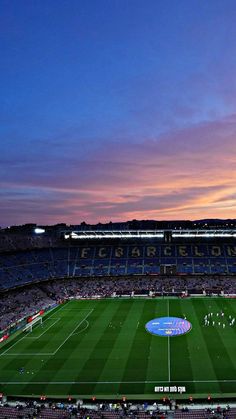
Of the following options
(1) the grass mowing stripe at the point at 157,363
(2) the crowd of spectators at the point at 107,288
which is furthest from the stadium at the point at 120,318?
(2) the crowd of spectators at the point at 107,288

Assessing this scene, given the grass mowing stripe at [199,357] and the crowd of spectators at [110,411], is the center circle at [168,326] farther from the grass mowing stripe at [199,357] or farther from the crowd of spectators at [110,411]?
the crowd of spectators at [110,411]

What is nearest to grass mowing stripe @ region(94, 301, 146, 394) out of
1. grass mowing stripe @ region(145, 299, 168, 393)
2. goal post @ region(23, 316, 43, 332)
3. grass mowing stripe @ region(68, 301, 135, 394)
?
grass mowing stripe @ region(68, 301, 135, 394)

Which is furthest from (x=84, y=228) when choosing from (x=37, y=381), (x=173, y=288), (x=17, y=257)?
(x=37, y=381)

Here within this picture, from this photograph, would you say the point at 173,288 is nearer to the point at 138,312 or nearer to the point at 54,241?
the point at 138,312

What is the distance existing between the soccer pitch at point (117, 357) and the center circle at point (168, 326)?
1.05 meters

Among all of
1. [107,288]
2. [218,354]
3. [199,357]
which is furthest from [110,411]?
[107,288]

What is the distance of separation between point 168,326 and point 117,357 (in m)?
12.8

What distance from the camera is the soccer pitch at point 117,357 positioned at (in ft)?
116

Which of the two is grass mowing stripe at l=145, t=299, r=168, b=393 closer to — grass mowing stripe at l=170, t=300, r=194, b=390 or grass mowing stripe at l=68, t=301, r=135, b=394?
grass mowing stripe at l=170, t=300, r=194, b=390

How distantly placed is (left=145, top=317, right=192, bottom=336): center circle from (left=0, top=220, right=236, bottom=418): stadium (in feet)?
0.51

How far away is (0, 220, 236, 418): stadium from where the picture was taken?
114 feet

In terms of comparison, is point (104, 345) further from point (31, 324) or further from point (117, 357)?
point (31, 324)

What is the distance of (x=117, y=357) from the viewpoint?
42938 millimetres

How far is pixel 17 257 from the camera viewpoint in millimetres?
83500
